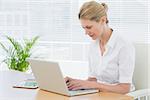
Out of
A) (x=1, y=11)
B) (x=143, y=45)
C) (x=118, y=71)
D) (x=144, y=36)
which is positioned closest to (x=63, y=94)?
(x=118, y=71)

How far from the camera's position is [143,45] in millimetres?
2514

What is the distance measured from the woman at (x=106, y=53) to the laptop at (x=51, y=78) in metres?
0.28

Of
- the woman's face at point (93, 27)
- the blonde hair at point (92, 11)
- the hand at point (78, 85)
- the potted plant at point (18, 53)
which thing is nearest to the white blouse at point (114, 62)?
the woman's face at point (93, 27)

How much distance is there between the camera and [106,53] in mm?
2441

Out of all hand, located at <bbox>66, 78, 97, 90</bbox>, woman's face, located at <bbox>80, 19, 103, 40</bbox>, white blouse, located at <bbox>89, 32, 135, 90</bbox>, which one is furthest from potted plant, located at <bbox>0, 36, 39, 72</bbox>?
hand, located at <bbox>66, 78, 97, 90</bbox>

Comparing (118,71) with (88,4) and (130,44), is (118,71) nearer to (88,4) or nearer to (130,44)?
(130,44)

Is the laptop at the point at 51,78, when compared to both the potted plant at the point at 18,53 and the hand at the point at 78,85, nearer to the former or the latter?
the hand at the point at 78,85

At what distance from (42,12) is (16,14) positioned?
378mm

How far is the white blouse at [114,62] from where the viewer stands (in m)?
2.29

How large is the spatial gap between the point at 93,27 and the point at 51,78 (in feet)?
1.90

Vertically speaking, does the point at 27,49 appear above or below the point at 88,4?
below

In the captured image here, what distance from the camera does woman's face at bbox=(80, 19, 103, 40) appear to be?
233cm

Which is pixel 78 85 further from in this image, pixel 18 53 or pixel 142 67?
pixel 18 53

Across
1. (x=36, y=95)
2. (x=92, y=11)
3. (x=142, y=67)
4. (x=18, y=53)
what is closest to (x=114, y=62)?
(x=142, y=67)
